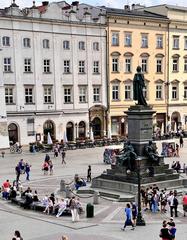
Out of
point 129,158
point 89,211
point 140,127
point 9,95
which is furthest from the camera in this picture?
point 9,95

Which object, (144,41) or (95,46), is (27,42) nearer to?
(95,46)

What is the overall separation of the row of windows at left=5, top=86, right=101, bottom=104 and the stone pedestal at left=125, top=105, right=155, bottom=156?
25.9 metres

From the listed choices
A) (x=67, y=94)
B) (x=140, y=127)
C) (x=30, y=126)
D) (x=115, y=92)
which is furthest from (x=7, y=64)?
(x=140, y=127)

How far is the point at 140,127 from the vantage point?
30859 millimetres

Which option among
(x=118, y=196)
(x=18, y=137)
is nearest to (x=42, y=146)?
(x=18, y=137)

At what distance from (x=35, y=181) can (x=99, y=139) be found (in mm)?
25226

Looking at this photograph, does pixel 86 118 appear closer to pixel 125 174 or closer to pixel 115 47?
pixel 115 47

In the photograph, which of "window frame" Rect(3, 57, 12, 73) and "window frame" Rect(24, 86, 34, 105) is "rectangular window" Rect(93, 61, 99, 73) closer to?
"window frame" Rect(24, 86, 34, 105)

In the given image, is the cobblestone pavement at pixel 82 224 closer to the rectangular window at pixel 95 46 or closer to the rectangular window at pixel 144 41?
the rectangular window at pixel 95 46

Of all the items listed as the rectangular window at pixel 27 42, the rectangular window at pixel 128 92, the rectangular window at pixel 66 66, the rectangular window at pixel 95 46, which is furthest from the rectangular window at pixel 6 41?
the rectangular window at pixel 128 92

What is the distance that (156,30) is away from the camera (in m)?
67.1

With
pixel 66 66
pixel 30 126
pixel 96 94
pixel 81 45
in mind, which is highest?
pixel 81 45

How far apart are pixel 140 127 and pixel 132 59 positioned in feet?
115

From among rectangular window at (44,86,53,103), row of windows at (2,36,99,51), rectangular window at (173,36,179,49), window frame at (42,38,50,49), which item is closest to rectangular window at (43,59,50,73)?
window frame at (42,38,50,49)
